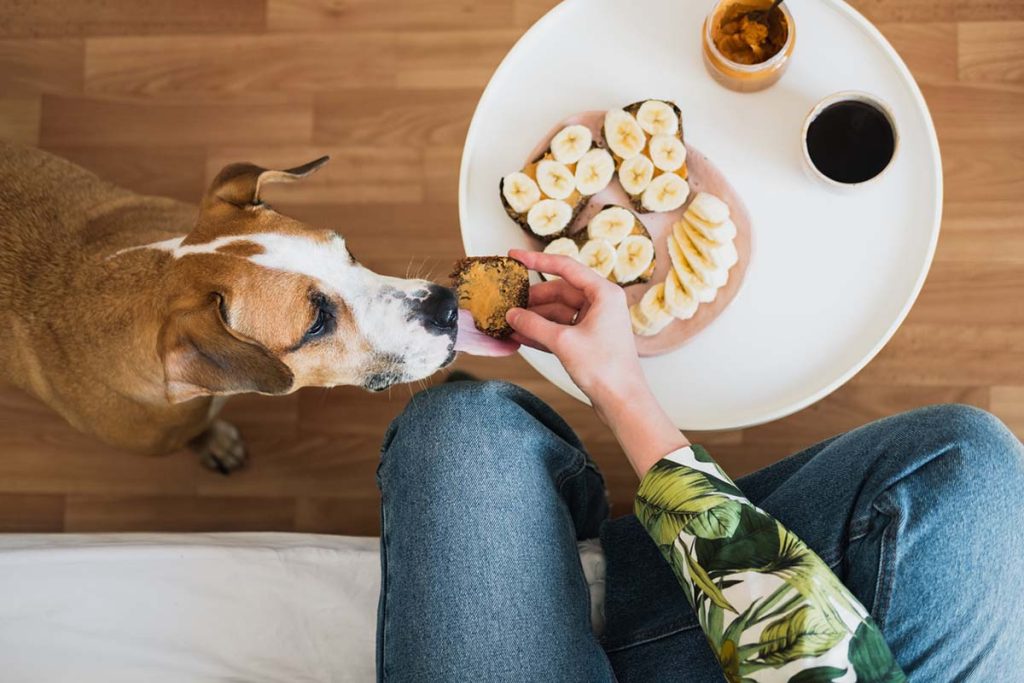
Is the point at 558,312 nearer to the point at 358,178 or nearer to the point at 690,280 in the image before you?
the point at 690,280

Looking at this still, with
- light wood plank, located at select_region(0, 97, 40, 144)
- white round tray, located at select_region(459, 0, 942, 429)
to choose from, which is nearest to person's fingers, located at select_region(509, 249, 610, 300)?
white round tray, located at select_region(459, 0, 942, 429)

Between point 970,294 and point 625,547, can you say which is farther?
point 970,294

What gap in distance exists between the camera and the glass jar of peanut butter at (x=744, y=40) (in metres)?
1.49

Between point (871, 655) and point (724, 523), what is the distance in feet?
0.88

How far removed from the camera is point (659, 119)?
153 centimetres

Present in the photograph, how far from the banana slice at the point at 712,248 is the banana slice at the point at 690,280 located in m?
0.03

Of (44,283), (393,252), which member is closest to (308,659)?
(44,283)

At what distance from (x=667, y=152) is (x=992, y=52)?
1230 mm

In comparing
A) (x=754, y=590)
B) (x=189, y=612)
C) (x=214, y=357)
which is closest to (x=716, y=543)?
(x=754, y=590)

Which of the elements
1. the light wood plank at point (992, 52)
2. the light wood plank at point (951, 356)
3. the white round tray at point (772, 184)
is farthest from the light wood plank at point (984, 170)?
the white round tray at point (772, 184)

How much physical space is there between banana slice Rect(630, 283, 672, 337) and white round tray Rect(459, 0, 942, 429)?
2.9 inches

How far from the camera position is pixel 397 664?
1.40 metres

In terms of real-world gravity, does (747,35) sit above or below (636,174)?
above

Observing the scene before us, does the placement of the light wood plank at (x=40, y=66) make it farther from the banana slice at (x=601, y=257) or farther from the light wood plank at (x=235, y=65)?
the banana slice at (x=601, y=257)
